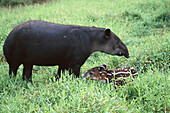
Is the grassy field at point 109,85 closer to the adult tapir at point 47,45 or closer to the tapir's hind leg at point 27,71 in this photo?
the tapir's hind leg at point 27,71

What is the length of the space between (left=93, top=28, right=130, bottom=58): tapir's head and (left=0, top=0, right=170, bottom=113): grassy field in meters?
0.76

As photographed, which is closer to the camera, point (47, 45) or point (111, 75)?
point (47, 45)

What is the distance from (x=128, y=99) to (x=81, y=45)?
5.00 feet

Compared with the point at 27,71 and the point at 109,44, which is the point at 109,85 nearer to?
the point at 109,44

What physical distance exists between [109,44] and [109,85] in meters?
1.10

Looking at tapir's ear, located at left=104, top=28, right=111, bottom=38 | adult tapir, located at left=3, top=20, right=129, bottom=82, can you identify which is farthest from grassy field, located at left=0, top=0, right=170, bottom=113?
tapir's ear, located at left=104, top=28, right=111, bottom=38

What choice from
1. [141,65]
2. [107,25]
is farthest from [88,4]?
[141,65]

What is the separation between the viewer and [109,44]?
5383 mm

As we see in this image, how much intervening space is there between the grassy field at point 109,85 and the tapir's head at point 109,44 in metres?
0.76

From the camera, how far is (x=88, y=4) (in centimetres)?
1429

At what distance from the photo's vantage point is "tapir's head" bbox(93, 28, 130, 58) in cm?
527

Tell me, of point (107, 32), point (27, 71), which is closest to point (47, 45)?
point (27, 71)

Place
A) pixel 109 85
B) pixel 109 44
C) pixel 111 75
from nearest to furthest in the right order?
pixel 109 85 < pixel 111 75 < pixel 109 44

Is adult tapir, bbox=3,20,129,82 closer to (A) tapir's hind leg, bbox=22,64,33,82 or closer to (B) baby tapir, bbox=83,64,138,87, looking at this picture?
(A) tapir's hind leg, bbox=22,64,33,82
